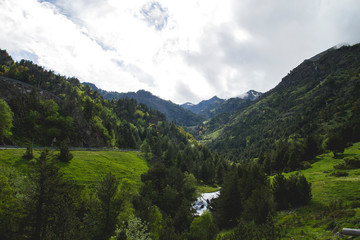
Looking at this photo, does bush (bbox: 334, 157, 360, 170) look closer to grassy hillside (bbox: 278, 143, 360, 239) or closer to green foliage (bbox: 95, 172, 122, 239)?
grassy hillside (bbox: 278, 143, 360, 239)

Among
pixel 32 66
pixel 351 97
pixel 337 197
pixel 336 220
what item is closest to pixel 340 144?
pixel 337 197

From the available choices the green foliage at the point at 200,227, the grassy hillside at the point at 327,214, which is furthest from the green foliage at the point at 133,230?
the grassy hillside at the point at 327,214

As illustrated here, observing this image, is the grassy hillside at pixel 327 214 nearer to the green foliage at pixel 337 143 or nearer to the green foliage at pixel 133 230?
the green foliage at pixel 133 230

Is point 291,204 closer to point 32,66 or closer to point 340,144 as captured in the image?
point 340,144

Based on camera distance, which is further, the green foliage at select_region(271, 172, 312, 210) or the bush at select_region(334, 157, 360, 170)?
the bush at select_region(334, 157, 360, 170)

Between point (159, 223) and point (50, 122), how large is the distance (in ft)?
282

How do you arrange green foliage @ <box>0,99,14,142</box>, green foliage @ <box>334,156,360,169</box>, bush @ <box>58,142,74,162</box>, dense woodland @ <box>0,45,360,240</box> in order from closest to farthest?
dense woodland @ <box>0,45,360,240</box>, green foliage @ <box>334,156,360,169</box>, bush @ <box>58,142,74,162</box>, green foliage @ <box>0,99,14,142</box>

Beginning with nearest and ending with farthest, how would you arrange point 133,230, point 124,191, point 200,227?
point 133,230 → point 124,191 → point 200,227

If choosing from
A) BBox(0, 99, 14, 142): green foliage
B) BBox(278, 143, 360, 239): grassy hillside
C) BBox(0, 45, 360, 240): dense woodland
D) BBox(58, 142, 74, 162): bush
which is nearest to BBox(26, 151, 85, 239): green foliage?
BBox(0, 45, 360, 240): dense woodland

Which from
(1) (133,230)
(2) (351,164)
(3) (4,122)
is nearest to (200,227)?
(1) (133,230)

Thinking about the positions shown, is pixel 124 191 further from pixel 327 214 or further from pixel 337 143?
pixel 337 143

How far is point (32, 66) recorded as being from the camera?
193 m

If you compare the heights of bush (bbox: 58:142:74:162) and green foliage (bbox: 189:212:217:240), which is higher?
bush (bbox: 58:142:74:162)

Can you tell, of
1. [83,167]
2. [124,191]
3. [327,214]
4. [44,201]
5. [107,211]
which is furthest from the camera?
[83,167]
